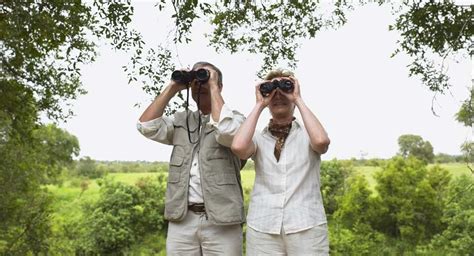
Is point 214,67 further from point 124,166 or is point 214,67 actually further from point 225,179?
point 124,166

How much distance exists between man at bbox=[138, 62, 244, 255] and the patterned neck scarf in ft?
0.42

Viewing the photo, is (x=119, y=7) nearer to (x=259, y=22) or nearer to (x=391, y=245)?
(x=259, y=22)

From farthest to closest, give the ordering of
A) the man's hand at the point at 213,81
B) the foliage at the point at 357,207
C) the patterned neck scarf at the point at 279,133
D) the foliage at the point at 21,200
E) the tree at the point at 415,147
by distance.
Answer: the tree at the point at 415,147 < the foliage at the point at 357,207 < the foliage at the point at 21,200 < the man's hand at the point at 213,81 < the patterned neck scarf at the point at 279,133

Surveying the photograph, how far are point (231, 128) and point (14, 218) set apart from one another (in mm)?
5952

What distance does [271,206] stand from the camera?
1715 millimetres

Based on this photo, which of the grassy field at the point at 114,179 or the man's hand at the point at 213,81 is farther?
the grassy field at the point at 114,179

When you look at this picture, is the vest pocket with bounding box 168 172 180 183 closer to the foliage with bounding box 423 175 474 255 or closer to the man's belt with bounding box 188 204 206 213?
the man's belt with bounding box 188 204 206 213

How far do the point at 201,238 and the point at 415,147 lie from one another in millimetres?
17328

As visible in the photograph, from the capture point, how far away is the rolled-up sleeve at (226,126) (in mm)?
1816

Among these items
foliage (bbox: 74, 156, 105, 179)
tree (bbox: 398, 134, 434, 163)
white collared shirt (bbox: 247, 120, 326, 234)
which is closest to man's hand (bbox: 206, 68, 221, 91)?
white collared shirt (bbox: 247, 120, 326, 234)

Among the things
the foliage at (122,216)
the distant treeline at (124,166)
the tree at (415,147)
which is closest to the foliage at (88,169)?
the distant treeline at (124,166)

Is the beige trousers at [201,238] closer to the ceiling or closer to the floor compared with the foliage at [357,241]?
closer to the ceiling

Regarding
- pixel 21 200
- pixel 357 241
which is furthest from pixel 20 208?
pixel 357 241

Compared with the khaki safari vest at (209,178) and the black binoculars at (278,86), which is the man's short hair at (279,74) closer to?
the black binoculars at (278,86)
